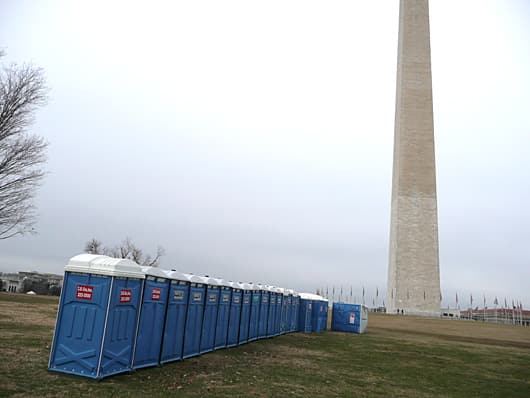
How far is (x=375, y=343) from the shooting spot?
19875 millimetres

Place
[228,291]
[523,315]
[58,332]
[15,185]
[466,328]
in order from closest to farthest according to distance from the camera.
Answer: [58,332]
[228,291]
[15,185]
[466,328]
[523,315]

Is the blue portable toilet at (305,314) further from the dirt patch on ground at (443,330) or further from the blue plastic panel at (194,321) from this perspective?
the blue plastic panel at (194,321)

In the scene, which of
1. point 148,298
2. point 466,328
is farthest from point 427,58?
point 148,298

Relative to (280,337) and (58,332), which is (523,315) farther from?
(58,332)

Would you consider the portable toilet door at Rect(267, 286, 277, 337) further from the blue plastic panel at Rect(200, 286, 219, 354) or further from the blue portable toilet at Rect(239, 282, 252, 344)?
the blue plastic panel at Rect(200, 286, 219, 354)

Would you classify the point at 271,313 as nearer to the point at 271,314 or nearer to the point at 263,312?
the point at 271,314

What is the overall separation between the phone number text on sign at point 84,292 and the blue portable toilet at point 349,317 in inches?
781

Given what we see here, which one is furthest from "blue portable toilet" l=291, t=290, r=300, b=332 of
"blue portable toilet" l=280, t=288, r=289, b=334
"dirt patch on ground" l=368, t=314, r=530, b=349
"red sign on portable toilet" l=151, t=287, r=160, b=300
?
"red sign on portable toilet" l=151, t=287, r=160, b=300

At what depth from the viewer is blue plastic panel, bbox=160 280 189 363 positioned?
1015 centimetres

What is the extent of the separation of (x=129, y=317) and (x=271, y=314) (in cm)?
1007

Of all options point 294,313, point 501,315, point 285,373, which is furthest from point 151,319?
point 501,315

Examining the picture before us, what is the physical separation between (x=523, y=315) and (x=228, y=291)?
65863 mm

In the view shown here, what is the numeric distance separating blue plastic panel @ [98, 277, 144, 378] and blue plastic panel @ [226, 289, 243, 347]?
16.9ft

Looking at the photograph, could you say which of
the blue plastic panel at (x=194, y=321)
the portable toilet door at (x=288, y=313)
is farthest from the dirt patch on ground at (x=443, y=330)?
the blue plastic panel at (x=194, y=321)
